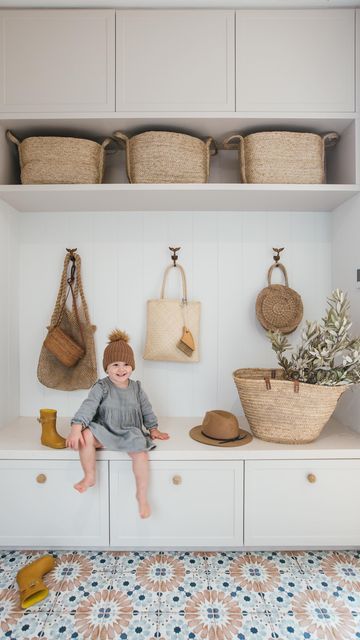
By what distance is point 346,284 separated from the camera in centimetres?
194

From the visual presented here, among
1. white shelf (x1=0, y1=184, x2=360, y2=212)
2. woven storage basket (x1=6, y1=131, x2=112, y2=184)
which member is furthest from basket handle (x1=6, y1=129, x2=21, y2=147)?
white shelf (x1=0, y1=184, x2=360, y2=212)

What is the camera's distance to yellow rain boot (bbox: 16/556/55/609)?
4.51 ft

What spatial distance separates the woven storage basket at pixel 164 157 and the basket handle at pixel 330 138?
0.56 meters

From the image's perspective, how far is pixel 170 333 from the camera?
2.03m

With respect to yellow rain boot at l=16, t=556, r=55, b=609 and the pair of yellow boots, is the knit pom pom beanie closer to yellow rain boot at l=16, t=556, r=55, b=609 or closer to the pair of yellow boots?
the pair of yellow boots

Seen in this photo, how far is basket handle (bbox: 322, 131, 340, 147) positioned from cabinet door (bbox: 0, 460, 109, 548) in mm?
1876

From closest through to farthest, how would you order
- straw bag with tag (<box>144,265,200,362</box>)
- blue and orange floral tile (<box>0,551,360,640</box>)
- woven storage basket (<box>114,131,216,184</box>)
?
blue and orange floral tile (<box>0,551,360,640</box>)
woven storage basket (<box>114,131,216,184</box>)
straw bag with tag (<box>144,265,200,362</box>)

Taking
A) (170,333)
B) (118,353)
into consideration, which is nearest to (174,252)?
(170,333)

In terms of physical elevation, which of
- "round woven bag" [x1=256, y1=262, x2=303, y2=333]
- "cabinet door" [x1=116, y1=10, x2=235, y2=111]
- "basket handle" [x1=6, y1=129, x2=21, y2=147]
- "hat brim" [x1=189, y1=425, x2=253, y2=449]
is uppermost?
"cabinet door" [x1=116, y1=10, x2=235, y2=111]

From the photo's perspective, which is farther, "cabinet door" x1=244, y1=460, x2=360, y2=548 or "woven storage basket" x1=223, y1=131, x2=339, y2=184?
"woven storage basket" x1=223, y1=131, x2=339, y2=184

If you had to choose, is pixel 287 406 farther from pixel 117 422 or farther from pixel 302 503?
pixel 117 422

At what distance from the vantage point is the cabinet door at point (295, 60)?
171 cm

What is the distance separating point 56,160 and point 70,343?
0.89 m

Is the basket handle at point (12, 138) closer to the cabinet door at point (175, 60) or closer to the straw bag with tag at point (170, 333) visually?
the cabinet door at point (175, 60)
